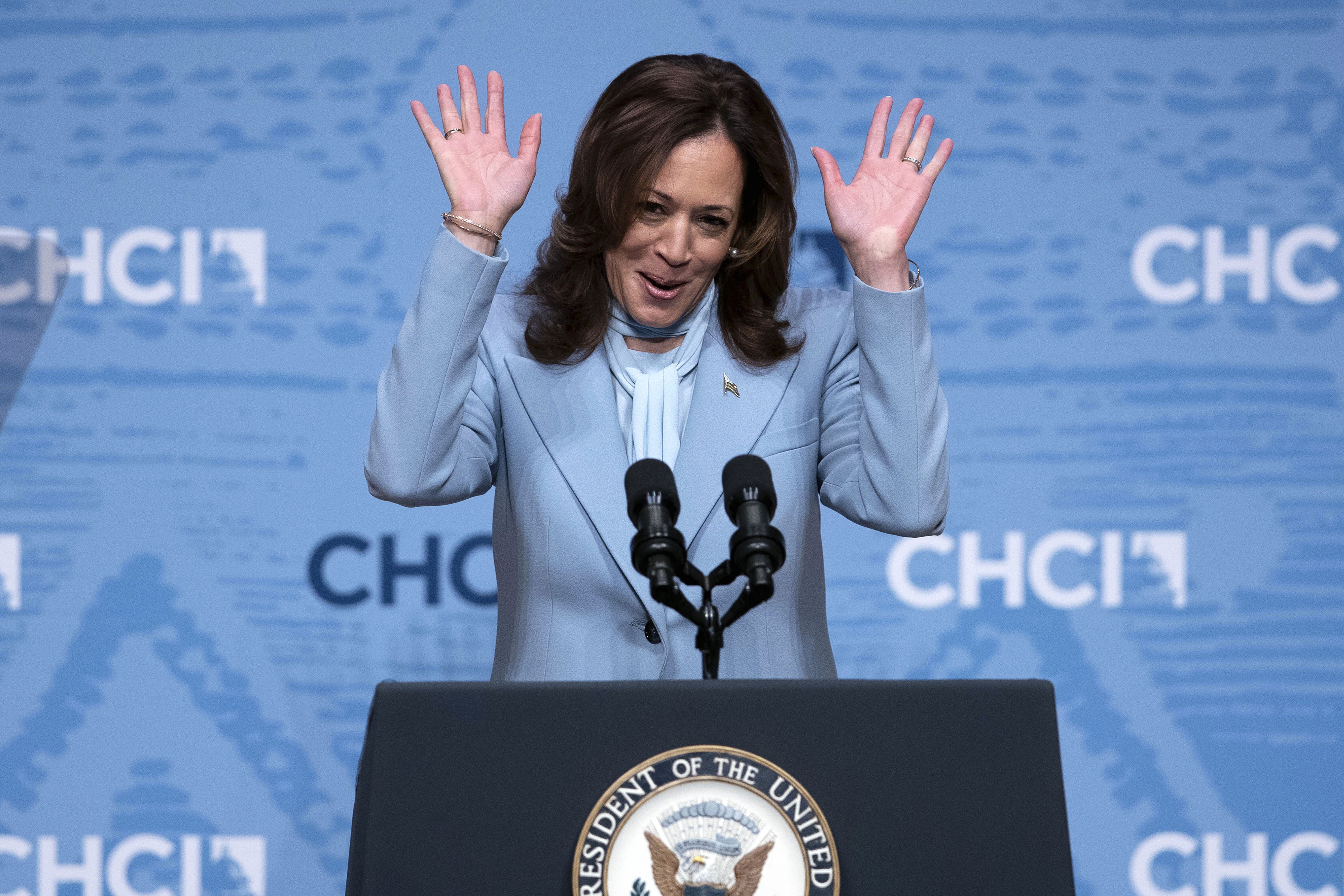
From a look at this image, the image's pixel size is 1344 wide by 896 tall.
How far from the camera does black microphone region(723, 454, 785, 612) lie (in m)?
0.90

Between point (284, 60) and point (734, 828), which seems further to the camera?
point (284, 60)

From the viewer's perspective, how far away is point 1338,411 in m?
2.46

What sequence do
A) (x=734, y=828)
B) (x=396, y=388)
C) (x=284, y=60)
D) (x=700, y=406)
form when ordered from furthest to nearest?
(x=284, y=60) → (x=700, y=406) → (x=396, y=388) → (x=734, y=828)

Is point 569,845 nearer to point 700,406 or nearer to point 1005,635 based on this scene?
point 700,406

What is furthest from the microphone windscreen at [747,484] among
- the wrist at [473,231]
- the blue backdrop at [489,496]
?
the blue backdrop at [489,496]

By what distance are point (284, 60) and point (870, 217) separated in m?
1.56

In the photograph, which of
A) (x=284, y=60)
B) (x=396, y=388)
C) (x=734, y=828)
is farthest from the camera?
(x=284, y=60)

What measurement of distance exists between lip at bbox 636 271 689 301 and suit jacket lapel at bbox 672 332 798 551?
7 cm

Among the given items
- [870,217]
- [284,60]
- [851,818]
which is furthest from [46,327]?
[851,818]

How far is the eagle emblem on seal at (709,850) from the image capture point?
2.66 ft

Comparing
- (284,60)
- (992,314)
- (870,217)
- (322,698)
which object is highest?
(284,60)

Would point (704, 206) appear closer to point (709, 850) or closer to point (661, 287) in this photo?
point (661, 287)

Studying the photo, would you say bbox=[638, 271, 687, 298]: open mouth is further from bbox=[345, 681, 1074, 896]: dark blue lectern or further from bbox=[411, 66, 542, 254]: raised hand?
bbox=[345, 681, 1074, 896]: dark blue lectern

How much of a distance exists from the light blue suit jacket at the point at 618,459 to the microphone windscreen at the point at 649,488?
313 millimetres
